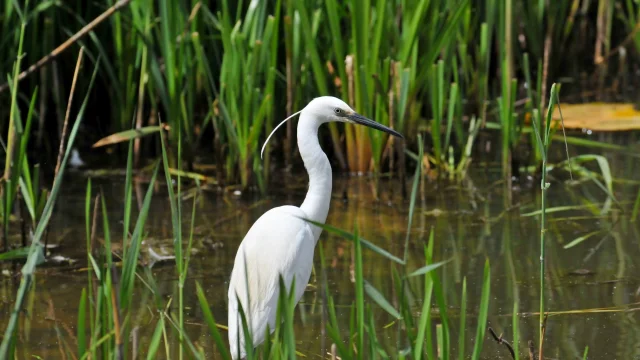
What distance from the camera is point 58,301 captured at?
3557 millimetres

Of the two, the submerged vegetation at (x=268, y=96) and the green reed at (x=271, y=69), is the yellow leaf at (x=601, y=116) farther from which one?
the green reed at (x=271, y=69)

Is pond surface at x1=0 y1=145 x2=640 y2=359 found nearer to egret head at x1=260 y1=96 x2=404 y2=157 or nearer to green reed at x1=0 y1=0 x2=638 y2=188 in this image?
green reed at x1=0 y1=0 x2=638 y2=188

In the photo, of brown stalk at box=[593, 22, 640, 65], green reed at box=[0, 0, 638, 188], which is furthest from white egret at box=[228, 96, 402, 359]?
brown stalk at box=[593, 22, 640, 65]

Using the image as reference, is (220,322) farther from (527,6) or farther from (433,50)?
(527,6)

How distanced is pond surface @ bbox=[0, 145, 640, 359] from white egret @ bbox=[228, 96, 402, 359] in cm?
21

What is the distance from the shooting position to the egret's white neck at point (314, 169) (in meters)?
3.16

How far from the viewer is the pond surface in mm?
3215

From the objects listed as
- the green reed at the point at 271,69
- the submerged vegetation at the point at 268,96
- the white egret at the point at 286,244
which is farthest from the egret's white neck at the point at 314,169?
the green reed at the point at 271,69

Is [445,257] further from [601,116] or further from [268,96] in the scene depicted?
[601,116]

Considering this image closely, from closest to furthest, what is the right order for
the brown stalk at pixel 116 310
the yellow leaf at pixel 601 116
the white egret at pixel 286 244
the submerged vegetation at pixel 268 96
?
the brown stalk at pixel 116 310 < the white egret at pixel 286 244 < the submerged vegetation at pixel 268 96 < the yellow leaf at pixel 601 116

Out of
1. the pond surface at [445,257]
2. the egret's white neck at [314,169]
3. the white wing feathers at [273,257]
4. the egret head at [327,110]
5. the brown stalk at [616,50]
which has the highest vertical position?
the brown stalk at [616,50]

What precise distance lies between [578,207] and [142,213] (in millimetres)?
2585

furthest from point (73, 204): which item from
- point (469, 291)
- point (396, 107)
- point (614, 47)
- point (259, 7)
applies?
point (614, 47)

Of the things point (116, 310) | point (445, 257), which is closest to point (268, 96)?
point (445, 257)
